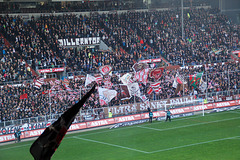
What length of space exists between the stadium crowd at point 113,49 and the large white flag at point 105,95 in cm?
111

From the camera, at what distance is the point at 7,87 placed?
107 feet

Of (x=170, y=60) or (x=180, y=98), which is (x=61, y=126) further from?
(x=170, y=60)

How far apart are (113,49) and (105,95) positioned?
1425 centimetres

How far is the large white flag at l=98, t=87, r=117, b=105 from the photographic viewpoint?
34.3 meters

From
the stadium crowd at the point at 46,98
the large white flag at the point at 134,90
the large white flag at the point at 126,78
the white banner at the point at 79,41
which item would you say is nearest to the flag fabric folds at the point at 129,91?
the large white flag at the point at 134,90

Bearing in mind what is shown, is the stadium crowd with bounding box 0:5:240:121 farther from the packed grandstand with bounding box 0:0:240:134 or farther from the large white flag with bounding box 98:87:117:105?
the large white flag with bounding box 98:87:117:105

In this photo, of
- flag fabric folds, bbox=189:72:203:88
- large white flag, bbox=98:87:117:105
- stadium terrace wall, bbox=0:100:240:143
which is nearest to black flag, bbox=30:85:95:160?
stadium terrace wall, bbox=0:100:240:143

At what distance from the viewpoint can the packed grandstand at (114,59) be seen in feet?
112

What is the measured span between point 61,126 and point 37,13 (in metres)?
43.4

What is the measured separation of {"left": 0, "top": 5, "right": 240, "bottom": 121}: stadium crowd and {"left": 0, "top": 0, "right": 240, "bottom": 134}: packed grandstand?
8 cm

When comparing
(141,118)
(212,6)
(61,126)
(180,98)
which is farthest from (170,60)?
(61,126)

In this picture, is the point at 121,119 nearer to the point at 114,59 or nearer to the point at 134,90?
the point at 134,90

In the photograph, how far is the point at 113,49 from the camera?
157 ft

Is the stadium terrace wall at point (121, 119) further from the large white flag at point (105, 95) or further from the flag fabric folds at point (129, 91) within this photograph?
the flag fabric folds at point (129, 91)
